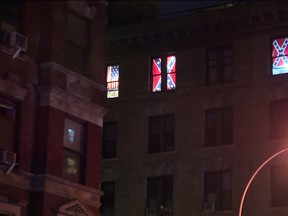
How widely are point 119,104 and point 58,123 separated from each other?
16611 millimetres

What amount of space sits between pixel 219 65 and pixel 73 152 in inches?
600

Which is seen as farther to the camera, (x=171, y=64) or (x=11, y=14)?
(x=171, y=64)

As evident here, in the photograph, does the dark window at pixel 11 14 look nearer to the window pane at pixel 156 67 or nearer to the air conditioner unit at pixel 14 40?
the air conditioner unit at pixel 14 40

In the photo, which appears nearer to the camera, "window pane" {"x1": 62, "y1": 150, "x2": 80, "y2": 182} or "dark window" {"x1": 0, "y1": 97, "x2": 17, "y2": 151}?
"dark window" {"x1": 0, "y1": 97, "x2": 17, "y2": 151}

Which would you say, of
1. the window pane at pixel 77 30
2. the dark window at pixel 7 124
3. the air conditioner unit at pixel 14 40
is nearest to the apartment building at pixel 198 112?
the window pane at pixel 77 30

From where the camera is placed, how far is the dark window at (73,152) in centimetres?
2564

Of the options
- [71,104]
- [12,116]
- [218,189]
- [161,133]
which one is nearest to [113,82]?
[161,133]

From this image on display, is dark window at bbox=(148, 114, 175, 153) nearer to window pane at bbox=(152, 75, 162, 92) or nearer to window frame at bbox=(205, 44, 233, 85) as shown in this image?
window pane at bbox=(152, 75, 162, 92)

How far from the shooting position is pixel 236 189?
122 feet

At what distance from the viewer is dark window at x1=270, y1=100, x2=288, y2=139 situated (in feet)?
120

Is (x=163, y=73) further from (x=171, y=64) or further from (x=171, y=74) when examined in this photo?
(x=171, y=64)

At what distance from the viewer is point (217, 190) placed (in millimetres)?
37656

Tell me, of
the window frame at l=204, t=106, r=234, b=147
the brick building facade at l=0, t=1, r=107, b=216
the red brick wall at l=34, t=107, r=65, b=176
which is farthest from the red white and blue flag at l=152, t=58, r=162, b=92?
the red brick wall at l=34, t=107, r=65, b=176

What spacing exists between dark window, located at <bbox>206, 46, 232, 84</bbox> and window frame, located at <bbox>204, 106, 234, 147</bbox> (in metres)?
1.60
